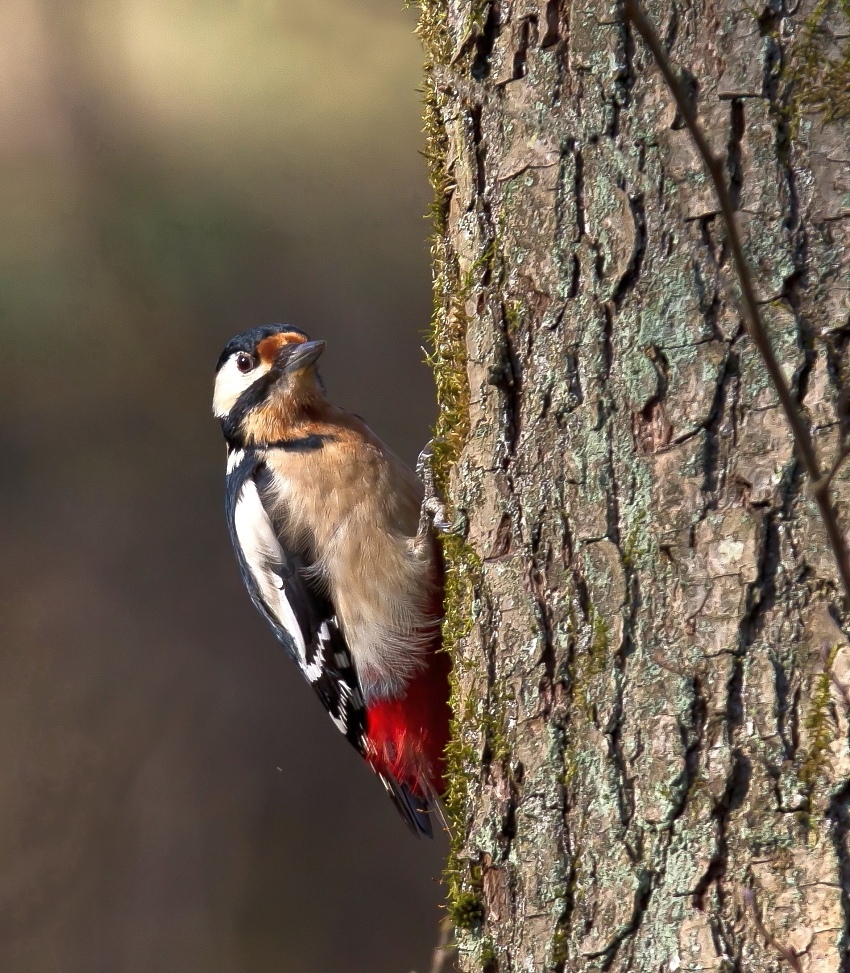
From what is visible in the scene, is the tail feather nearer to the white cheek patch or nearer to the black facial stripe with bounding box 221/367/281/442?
the black facial stripe with bounding box 221/367/281/442

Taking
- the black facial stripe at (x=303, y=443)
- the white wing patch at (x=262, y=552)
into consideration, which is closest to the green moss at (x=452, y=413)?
the black facial stripe at (x=303, y=443)

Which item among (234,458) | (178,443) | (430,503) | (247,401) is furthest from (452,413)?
(178,443)

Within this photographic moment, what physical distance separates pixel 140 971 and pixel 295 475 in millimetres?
4529

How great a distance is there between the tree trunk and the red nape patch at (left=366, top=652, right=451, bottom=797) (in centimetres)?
92

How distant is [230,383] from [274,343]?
221mm

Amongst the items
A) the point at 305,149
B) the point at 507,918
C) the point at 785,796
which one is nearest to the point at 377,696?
the point at 507,918

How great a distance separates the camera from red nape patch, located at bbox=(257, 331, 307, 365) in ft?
11.5

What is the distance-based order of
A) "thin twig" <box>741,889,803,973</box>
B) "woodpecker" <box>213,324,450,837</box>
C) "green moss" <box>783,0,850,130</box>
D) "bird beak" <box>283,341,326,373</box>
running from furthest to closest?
"bird beak" <box>283,341,326,373</box> → "woodpecker" <box>213,324,450,837</box> → "green moss" <box>783,0,850,130</box> → "thin twig" <box>741,889,803,973</box>

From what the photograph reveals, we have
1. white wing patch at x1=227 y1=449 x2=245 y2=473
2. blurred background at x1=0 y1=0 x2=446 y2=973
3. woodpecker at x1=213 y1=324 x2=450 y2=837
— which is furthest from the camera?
blurred background at x1=0 y1=0 x2=446 y2=973

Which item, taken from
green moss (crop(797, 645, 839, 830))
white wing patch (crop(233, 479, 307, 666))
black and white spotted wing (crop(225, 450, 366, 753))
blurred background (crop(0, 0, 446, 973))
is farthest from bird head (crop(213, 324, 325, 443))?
blurred background (crop(0, 0, 446, 973))

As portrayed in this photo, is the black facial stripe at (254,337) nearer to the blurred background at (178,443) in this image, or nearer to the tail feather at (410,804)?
the tail feather at (410,804)

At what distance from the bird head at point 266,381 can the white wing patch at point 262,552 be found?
0.21m

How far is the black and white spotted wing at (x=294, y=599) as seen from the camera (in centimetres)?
322

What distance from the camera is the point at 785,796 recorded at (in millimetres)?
1611
